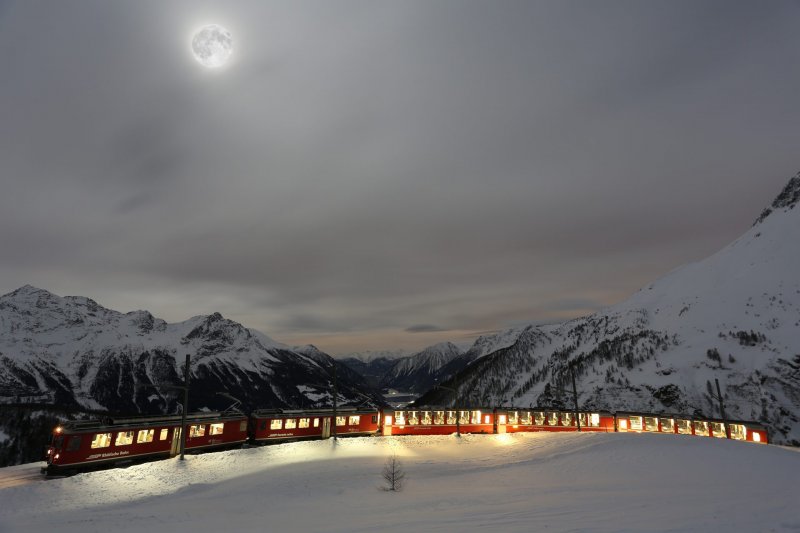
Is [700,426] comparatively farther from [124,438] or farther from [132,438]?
[124,438]

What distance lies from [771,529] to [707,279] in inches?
8232

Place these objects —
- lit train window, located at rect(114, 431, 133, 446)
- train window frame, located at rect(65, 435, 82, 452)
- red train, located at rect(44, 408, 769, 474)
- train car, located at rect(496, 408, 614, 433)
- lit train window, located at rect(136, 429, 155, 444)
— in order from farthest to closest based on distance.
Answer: train car, located at rect(496, 408, 614, 433) < lit train window, located at rect(136, 429, 155, 444) < lit train window, located at rect(114, 431, 133, 446) < red train, located at rect(44, 408, 769, 474) < train window frame, located at rect(65, 435, 82, 452)

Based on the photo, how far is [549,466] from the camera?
96.5 ft

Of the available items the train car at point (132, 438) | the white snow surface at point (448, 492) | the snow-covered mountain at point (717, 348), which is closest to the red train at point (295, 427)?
the train car at point (132, 438)

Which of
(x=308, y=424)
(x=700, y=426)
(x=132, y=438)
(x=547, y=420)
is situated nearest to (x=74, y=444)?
(x=132, y=438)

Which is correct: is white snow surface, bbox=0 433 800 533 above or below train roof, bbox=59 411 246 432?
below

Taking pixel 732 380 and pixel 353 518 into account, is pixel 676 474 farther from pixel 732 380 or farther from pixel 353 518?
pixel 732 380

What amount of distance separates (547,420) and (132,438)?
49667mm

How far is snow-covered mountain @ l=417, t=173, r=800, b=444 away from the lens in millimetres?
104438

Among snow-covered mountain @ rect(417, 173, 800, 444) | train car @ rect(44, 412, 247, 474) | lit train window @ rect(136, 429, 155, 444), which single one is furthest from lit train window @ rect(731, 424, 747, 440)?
lit train window @ rect(136, 429, 155, 444)

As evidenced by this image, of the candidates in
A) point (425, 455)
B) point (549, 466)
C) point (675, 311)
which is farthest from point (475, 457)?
point (675, 311)

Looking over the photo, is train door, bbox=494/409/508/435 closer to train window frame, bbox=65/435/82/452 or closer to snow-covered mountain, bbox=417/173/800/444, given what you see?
snow-covered mountain, bbox=417/173/800/444

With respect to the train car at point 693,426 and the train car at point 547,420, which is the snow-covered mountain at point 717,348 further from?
the train car at point 693,426

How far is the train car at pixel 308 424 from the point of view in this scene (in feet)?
150
